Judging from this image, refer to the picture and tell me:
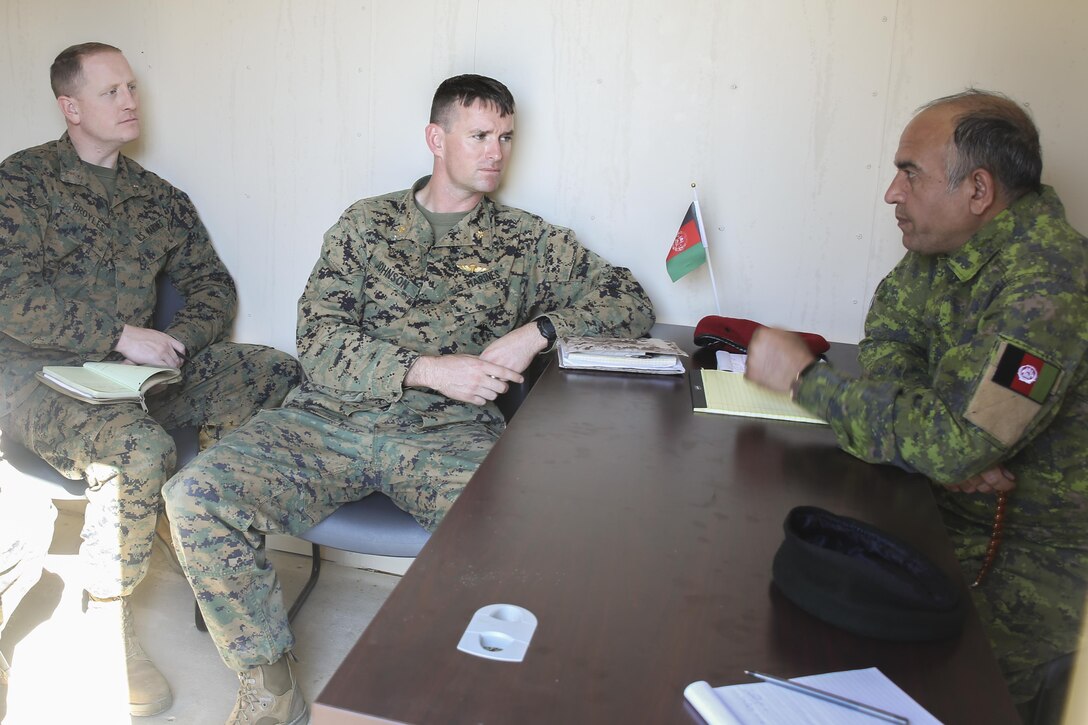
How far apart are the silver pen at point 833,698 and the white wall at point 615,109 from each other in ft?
5.87

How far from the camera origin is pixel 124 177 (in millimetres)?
2746

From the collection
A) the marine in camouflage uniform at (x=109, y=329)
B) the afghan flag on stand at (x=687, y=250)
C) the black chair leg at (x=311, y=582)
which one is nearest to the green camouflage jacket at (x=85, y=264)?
the marine in camouflage uniform at (x=109, y=329)

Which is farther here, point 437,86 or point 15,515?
point 437,86

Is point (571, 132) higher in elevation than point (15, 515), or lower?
higher

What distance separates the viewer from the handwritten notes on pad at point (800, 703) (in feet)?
2.72

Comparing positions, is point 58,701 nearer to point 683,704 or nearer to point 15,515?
point 15,515

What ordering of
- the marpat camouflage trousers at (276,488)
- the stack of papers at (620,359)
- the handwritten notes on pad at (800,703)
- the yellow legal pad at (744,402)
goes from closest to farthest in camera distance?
the handwritten notes on pad at (800,703) → the yellow legal pad at (744,402) → the marpat camouflage trousers at (276,488) → the stack of papers at (620,359)

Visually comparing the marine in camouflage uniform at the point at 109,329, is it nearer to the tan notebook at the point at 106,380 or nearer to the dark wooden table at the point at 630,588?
the tan notebook at the point at 106,380

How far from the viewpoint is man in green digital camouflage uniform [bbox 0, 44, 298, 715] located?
2236mm

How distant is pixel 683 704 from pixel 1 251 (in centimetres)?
237

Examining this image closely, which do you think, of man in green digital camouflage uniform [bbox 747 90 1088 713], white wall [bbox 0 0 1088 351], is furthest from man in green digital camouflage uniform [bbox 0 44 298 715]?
man in green digital camouflage uniform [bbox 747 90 1088 713]

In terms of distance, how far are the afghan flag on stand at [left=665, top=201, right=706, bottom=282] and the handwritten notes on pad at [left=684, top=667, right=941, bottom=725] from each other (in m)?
1.59

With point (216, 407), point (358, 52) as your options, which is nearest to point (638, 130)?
point (358, 52)

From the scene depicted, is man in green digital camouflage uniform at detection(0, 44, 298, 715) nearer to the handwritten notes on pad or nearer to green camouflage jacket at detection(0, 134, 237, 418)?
green camouflage jacket at detection(0, 134, 237, 418)
